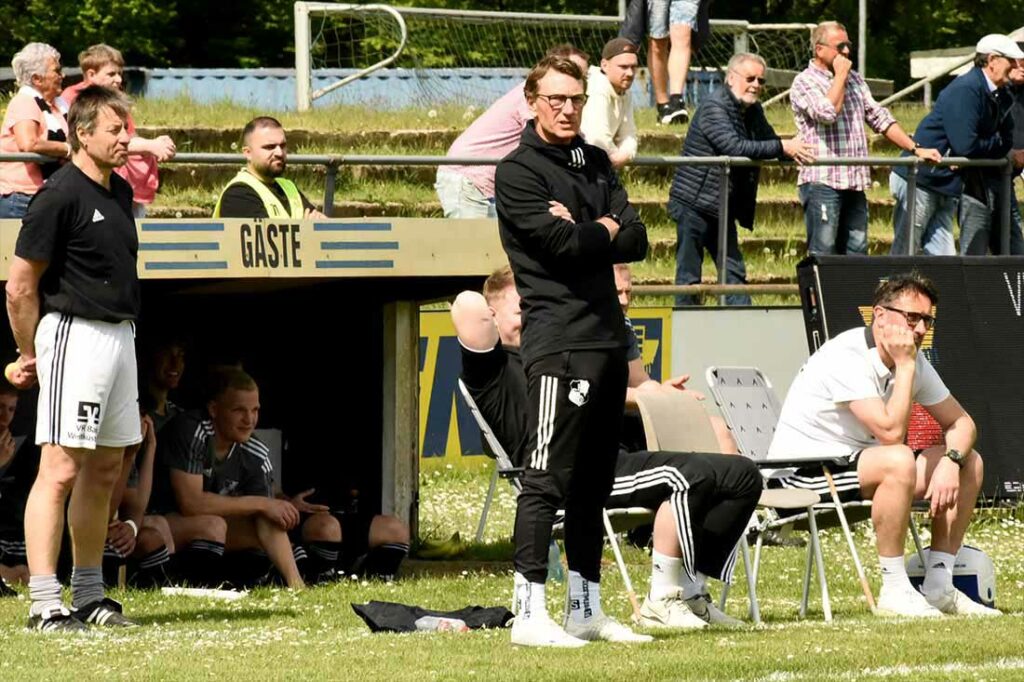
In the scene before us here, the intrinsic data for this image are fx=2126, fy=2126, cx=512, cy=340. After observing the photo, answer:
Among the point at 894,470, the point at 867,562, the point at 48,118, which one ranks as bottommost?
the point at 867,562

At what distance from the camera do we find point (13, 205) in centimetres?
1107

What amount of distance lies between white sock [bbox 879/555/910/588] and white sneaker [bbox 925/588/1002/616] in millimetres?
223

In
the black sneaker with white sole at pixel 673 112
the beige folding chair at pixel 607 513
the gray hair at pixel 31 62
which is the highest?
the black sneaker with white sole at pixel 673 112

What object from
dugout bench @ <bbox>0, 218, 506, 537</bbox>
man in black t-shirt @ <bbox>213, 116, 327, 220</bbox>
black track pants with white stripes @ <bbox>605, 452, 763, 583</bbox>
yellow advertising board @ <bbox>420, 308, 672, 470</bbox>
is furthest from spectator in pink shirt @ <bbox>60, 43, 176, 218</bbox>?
black track pants with white stripes @ <bbox>605, 452, 763, 583</bbox>

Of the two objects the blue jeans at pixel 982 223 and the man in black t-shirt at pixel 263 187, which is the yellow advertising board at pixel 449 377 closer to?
the blue jeans at pixel 982 223

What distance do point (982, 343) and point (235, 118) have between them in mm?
9659

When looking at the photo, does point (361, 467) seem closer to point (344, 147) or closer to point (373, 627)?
point (373, 627)

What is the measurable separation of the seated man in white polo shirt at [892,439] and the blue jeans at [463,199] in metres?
3.52

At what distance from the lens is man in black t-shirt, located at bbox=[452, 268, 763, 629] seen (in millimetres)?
8039

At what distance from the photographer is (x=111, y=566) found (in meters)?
9.51

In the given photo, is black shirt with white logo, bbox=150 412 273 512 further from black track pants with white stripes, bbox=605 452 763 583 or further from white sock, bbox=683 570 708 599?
white sock, bbox=683 570 708 599

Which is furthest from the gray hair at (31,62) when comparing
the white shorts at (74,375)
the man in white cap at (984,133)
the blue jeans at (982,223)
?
the blue jeans at (982,223)

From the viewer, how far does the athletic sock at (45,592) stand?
782 centimetres

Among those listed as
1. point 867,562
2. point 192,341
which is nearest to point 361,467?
point 192,341
